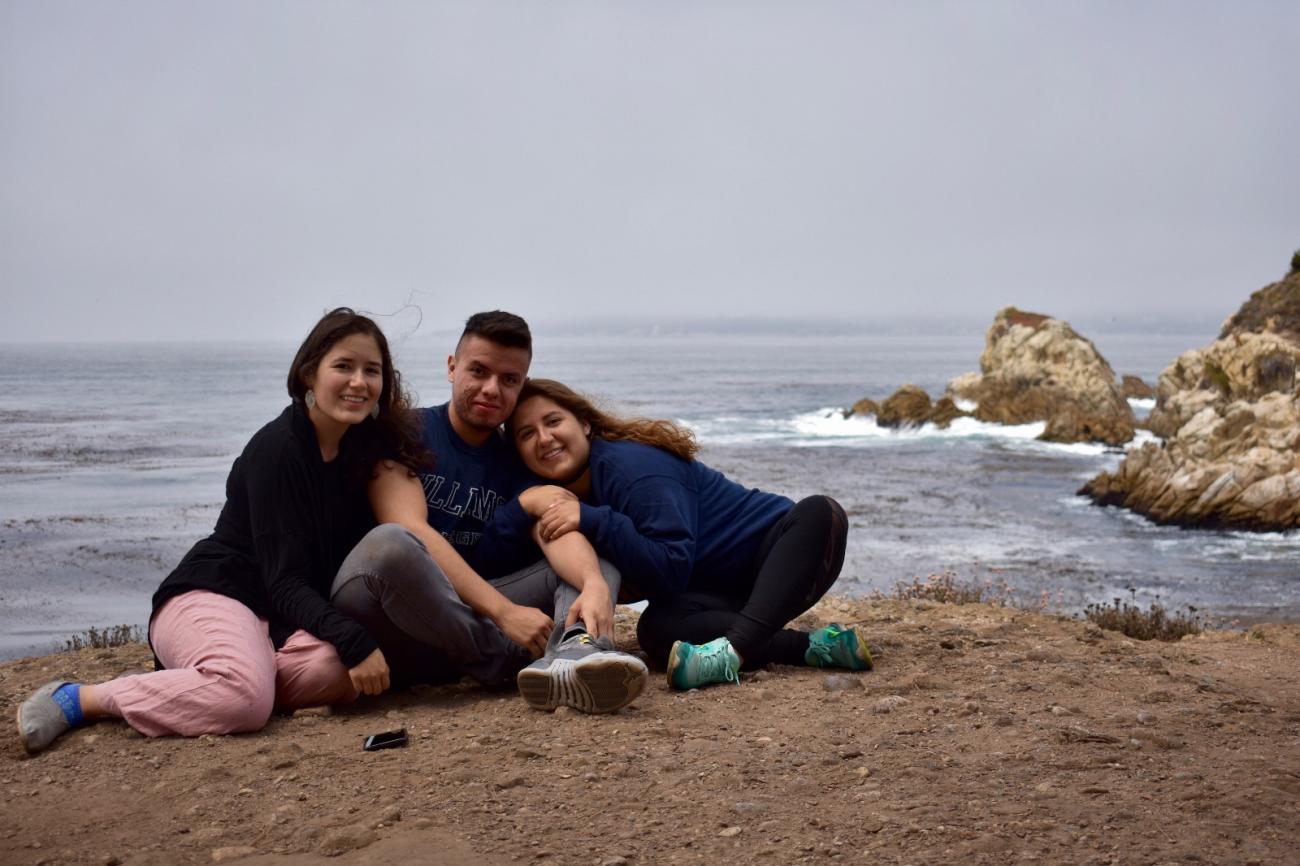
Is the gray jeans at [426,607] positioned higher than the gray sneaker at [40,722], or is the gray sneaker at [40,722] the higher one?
the gray jeans at [426,607]

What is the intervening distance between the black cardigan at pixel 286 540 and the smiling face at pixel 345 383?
113 mm

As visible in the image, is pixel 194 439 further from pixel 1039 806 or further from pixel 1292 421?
pixel 1039 806

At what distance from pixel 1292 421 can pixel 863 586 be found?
13.8m

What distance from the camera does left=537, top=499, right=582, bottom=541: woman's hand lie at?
488 centimetres

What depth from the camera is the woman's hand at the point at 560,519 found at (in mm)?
4879

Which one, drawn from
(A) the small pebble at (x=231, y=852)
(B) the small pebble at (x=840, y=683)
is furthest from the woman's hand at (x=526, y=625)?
(A) the small pebble at (x=231, y=852)

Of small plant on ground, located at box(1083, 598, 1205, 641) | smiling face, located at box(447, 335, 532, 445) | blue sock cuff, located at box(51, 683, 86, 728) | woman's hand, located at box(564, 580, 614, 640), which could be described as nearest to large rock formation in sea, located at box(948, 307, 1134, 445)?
small plant on ground, located at box(1083, 598, 1205, 641)

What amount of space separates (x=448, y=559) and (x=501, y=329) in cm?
96

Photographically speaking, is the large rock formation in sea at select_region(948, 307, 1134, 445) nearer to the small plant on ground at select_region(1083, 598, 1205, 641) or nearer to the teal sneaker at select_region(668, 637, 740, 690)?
the small plant on ground at select_region(1083, 598, 1205, 641)

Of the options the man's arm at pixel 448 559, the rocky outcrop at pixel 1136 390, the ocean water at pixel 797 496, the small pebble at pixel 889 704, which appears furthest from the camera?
the rocky outcrop at pixel 1136 390

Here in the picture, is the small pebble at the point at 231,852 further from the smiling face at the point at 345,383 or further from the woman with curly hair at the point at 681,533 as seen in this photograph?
the woman with curly hair at the point at 681,533

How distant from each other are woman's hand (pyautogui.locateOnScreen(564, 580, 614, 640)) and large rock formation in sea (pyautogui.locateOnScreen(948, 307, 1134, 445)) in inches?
1311

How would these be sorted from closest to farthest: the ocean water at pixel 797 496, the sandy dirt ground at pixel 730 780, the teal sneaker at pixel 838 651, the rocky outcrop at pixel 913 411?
the sandy dirt ground at pixel 730 780 → the teal sneaker at pixel 838 651 → the ocean water at pixel 797 496 → the rocky outcrop at pixel 913 411

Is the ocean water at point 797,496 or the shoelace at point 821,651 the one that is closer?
the shoelace at point 821,651
